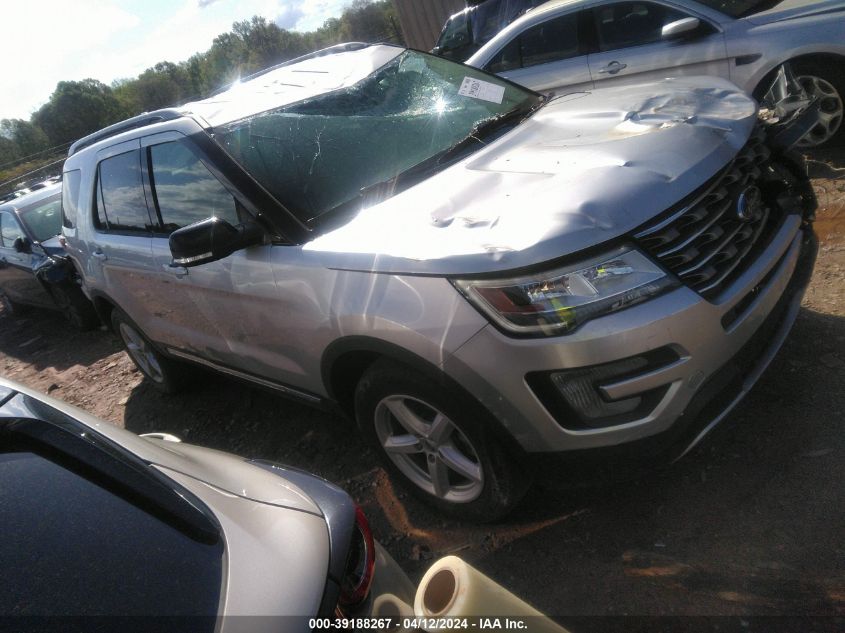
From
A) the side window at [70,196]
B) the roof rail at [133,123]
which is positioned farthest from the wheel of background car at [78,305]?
the roof rail at [133,123]

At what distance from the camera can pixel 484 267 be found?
1.95 m

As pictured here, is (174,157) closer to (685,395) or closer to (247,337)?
(247,337)

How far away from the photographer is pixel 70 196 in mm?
4664

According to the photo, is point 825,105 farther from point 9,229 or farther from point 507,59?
point 9,229

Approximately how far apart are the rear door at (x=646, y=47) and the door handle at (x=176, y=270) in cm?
417

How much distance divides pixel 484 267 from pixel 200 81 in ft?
227

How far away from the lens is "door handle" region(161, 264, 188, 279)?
10.7ft

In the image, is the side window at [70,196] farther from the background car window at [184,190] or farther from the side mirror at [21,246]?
the side mirror at [21,246]

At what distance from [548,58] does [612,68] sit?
27.9 inches

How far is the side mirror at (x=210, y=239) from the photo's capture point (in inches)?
96.7

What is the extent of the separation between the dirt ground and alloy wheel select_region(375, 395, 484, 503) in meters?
0.24

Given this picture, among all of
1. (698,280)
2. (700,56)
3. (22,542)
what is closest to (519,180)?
(698,280)

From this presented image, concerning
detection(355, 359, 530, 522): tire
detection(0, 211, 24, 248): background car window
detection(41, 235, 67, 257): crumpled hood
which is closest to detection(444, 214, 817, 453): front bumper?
detection(355, 359, 530, 522): tire

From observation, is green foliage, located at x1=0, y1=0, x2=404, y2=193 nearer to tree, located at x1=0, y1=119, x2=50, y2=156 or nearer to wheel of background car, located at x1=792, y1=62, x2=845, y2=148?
tree, located at x1=0, y1=119, x2=50, y2=156
